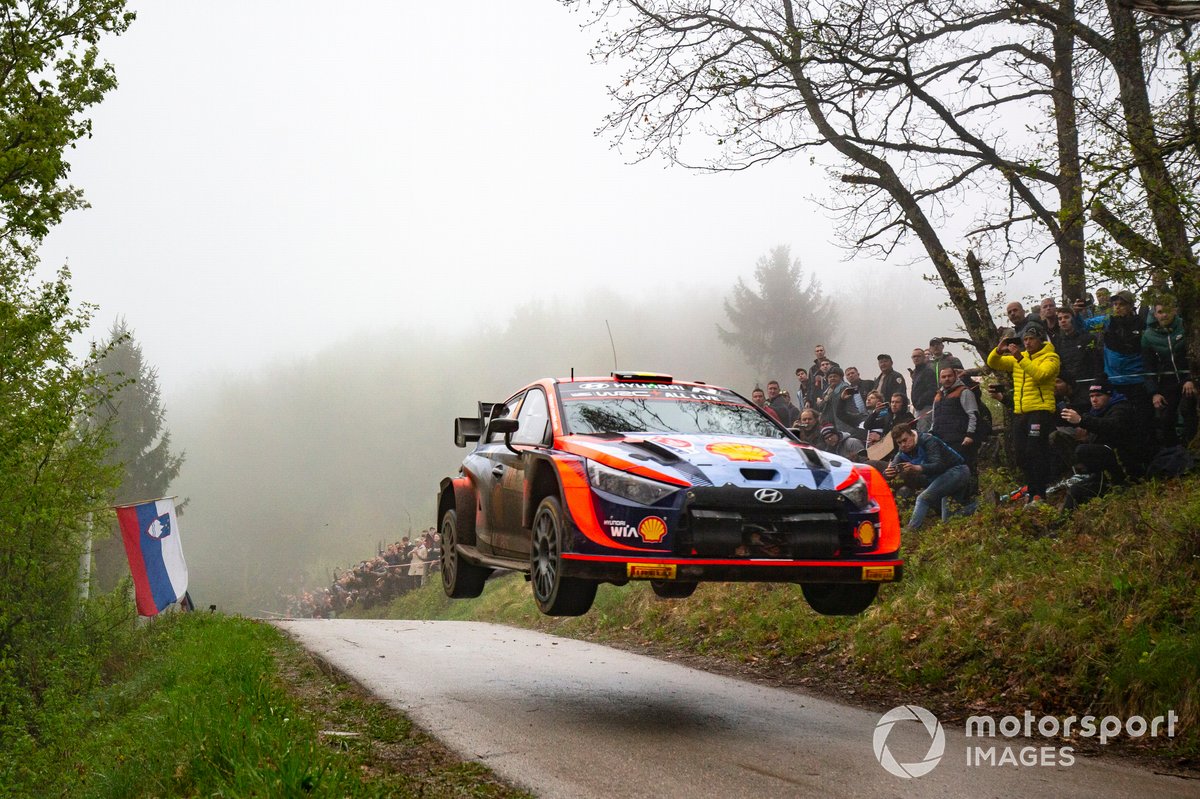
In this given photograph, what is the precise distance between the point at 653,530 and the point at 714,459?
0.68 metres

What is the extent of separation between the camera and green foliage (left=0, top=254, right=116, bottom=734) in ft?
84.6

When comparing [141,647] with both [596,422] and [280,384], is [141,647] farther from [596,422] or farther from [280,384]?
[280,384]

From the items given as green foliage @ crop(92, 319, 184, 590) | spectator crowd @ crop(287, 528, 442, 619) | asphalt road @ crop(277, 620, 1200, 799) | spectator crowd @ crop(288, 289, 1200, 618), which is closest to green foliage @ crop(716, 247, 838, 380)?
spectator crowd @ crop(287, 528, 442, 619)

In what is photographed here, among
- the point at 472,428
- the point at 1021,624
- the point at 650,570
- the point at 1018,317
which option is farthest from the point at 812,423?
the point at 650,570

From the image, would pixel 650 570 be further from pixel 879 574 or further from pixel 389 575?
pixel 389 575

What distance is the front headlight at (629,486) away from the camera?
6613 mm

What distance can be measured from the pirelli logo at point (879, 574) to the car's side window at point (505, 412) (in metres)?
3.59

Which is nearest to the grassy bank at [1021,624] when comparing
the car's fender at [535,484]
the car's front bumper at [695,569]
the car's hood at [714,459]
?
the car's front bumper at [695,569]

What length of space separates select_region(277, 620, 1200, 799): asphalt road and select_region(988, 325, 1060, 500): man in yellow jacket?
4.65m

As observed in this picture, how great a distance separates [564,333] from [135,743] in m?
71.7

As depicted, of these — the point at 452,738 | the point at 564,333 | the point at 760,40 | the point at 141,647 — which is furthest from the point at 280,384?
the point at 452,738

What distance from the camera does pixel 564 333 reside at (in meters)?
80.0

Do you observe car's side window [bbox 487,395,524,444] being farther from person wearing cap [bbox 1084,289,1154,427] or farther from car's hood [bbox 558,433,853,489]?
person wearing cap [bbox 1084,289,1154,427]

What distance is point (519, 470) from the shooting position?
8.08m
